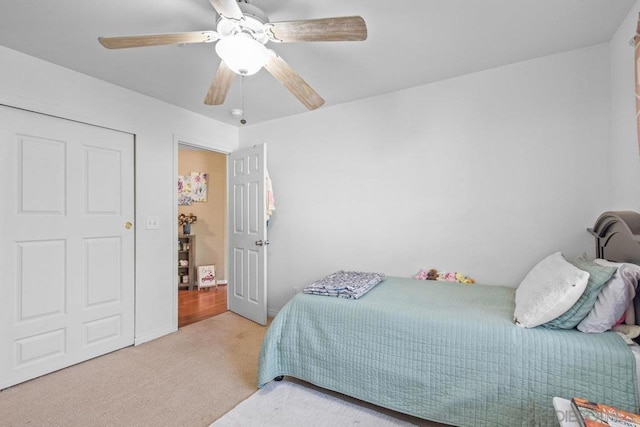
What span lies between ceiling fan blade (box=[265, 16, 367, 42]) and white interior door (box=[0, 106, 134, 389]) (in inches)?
81.0

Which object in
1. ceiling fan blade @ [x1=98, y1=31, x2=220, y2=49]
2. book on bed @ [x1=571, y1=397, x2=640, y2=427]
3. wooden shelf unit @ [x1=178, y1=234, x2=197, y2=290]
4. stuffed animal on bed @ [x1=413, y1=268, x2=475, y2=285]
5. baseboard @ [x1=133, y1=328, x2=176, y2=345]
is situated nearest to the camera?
book on bed @ [x1=571, y1=397, x2=640, y2=427]

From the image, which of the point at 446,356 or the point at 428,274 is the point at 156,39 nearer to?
the point at 446,356

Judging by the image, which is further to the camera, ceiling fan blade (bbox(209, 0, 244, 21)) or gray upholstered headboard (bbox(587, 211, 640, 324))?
gray upholstered headboard (bbox(587, 211, 640, 324))

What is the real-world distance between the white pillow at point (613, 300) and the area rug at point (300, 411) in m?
1.11

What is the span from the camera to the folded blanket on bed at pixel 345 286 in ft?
7.09

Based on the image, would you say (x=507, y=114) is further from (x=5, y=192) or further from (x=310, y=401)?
(x=5, y=192)

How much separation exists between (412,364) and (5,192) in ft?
9.63

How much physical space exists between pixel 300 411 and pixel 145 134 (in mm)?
2755

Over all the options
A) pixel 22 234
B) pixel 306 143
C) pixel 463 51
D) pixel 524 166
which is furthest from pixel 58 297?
pixel 524 166

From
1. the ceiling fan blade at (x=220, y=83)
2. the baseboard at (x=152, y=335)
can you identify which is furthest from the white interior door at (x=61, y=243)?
the ceiling fan blade at (x=220, y=83)

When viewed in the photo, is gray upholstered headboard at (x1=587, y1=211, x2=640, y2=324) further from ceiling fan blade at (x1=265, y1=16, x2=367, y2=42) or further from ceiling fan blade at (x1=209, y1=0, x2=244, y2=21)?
ceiling fan blade at (x1=209, y1=0, x2=244, y2=21)

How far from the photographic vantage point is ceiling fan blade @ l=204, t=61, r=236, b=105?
5.81 ft

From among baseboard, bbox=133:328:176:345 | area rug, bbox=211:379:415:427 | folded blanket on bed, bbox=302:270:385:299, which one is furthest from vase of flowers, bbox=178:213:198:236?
area rug, bbox=211:379:415:427

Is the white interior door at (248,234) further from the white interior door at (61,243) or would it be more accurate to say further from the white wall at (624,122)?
the white wall at (624,122)
